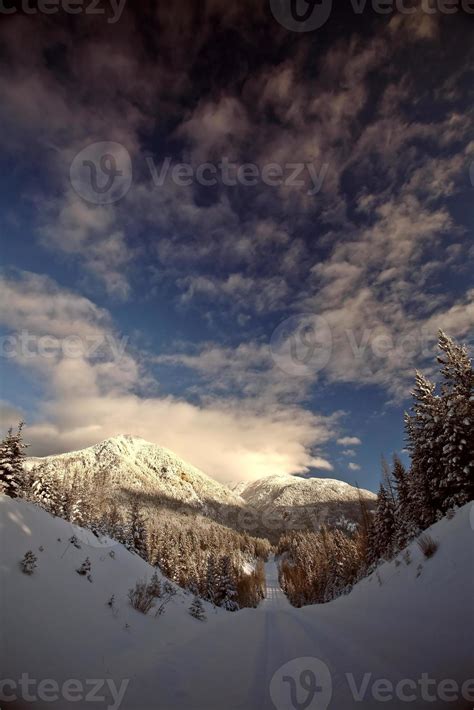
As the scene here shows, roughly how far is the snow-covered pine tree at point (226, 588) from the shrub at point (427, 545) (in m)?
41.0

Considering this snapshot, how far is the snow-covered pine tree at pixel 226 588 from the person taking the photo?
42584mm

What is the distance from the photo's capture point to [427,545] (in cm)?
967

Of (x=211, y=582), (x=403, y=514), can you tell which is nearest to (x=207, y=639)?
(x=403, y=514)

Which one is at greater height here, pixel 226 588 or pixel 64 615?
pixel 64 615

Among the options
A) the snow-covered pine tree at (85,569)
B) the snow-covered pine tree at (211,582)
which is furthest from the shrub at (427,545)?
the snow-covered pine tree at (211,582)

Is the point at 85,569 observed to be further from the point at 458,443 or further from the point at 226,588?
the point at 226,588

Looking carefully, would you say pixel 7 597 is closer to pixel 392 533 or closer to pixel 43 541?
pixel 43 541

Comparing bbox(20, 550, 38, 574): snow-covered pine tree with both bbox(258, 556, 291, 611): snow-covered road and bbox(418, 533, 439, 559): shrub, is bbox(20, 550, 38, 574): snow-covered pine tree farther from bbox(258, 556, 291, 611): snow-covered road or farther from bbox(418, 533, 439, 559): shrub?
bbox(258, 556, 291, 611): snow-covered road

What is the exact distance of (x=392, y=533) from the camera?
3117cm

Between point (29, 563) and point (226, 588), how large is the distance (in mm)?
45510

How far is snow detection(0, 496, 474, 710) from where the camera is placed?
5043 mm

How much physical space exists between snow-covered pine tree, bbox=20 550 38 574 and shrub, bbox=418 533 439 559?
1035cm

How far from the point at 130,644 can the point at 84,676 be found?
9.27 ft

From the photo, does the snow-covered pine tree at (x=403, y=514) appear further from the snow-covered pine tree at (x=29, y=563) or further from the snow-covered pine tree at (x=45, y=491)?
the snow-covered pine tree at (x=45, y=491)
